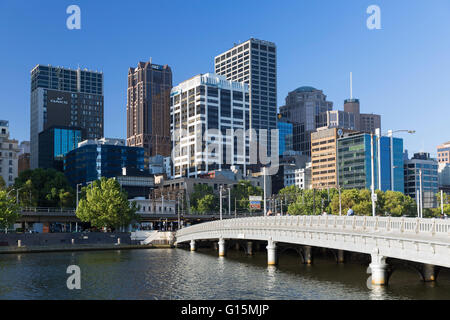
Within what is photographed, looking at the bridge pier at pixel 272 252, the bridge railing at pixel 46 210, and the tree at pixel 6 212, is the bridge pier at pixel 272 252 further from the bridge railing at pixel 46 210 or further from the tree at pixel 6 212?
the bridge railing at pixel 46 210

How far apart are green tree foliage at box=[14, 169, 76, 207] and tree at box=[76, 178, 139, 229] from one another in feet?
73.0

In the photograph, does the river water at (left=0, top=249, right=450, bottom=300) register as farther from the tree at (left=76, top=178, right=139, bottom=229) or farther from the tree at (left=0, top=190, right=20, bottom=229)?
the tree at (left=76, top=178, right=139, bottom=229)

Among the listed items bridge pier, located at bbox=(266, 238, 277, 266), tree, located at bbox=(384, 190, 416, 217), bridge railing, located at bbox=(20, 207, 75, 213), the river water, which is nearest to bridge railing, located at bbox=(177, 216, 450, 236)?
bridge pier, located at bbox=(266, 238, 277, 266)

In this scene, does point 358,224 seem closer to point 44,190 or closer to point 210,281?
point 210,281

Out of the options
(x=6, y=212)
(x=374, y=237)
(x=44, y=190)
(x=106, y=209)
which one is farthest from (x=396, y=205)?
(x=374, y=237)

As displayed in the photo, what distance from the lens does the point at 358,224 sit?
51.4m

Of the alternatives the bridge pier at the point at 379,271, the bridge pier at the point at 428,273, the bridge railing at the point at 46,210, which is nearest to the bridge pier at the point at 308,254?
the bridge pier at the point at 428,273

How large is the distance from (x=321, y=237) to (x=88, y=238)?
72.2m

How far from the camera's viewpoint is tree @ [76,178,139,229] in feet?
427

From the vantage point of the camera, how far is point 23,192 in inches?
5955

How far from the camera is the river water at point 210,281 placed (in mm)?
47250

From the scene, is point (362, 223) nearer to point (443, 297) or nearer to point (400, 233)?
point (400, 233)

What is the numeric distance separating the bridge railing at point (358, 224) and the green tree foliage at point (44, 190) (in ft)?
278

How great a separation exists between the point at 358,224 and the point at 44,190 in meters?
120
